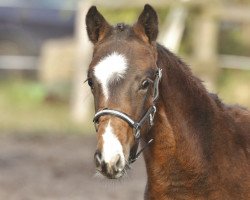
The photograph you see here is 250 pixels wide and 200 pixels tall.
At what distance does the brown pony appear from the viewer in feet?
17.2

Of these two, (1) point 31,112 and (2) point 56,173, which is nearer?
(2) point 56,173

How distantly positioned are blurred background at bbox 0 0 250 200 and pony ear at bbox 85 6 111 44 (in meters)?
3.44

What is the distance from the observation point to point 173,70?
568 cm

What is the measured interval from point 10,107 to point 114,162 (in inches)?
431

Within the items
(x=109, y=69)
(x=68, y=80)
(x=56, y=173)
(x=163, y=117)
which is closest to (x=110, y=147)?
(x=109, y=69)

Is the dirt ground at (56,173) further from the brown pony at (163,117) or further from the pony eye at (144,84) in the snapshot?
the pony eye at (144,84)

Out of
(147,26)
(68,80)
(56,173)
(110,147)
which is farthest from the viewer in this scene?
(68,80)

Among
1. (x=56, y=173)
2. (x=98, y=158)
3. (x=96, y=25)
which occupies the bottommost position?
(x=56, y=173)

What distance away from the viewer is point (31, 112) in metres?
15.2

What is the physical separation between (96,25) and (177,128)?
33.0 inches

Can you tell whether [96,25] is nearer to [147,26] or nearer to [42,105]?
[147,26]

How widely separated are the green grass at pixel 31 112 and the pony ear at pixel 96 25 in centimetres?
766

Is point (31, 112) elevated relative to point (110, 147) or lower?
lower

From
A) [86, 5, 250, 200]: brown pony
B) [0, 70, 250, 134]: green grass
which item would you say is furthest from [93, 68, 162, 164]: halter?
[0, 70, 250, 134]: green grass
